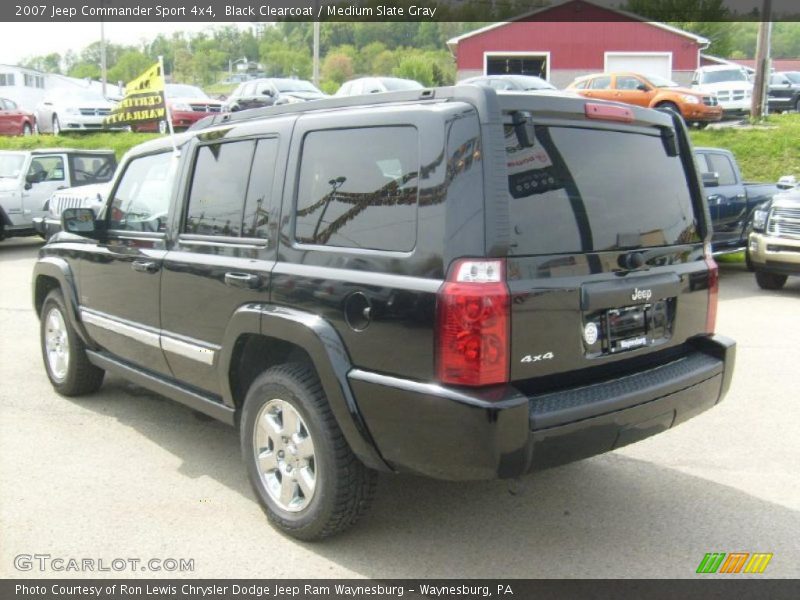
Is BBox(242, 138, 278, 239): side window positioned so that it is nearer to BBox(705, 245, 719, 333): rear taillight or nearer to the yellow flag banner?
the yellow flag banner

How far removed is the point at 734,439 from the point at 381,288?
10.0ft

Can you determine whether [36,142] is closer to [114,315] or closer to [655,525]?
[114,315]

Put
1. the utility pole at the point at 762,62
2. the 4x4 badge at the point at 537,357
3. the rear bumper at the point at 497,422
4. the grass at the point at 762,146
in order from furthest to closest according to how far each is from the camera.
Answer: the utility pole at the point at 762,62
the grass at the point at 762,146
the 4x4 badge at the point at 537,357
the rear bumper at the point at 497,422

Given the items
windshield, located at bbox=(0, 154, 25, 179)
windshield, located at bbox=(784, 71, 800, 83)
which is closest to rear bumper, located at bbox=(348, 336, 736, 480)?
windshield, located at bbox=(0, 154, 25, 179)

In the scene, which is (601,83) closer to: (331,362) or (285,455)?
(285,455)

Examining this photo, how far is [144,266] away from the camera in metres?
4.65

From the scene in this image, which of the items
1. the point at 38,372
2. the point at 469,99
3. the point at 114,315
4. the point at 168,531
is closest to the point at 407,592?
the point at 168,531

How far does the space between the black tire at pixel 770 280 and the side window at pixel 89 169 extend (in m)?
12.2

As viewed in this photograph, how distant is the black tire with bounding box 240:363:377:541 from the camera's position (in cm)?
344

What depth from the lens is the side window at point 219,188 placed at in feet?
13.4

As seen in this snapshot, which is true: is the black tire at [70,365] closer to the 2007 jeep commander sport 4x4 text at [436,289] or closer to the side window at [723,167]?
the 2007 jeep commander sport 4x4 text at [436,289]

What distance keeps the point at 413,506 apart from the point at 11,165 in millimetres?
14585

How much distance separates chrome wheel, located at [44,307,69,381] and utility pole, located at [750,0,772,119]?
2089 cm
